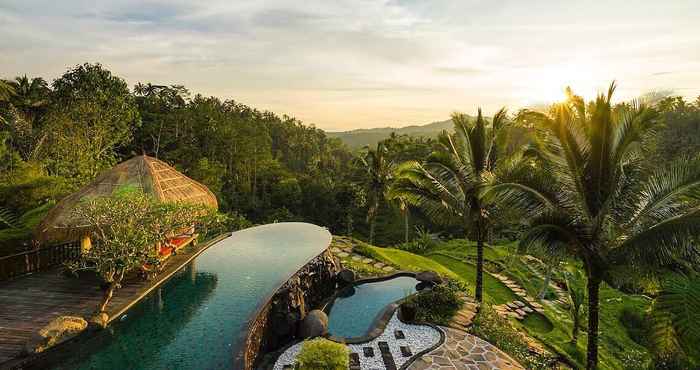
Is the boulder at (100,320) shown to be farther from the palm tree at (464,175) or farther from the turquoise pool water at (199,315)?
the palm tree at (464,175)

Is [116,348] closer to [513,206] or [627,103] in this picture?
[513,206]

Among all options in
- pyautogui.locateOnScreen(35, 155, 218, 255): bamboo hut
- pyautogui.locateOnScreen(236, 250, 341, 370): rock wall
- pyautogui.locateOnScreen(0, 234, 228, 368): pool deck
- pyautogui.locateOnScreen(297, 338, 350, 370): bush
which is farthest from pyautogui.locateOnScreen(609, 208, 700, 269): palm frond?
pyautogui.locateOnScreen(35, 155, 218, 255): bamboo hut

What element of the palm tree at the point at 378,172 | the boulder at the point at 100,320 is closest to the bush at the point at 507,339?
the boulder at the point at 100,320

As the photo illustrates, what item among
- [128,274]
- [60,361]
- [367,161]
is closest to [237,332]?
[60,361]

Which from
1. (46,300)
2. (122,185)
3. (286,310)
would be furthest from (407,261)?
(46,300)

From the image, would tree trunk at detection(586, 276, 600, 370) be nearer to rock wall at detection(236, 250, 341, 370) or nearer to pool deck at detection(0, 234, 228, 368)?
rock wall at detection(236, 250, 341, 370)
